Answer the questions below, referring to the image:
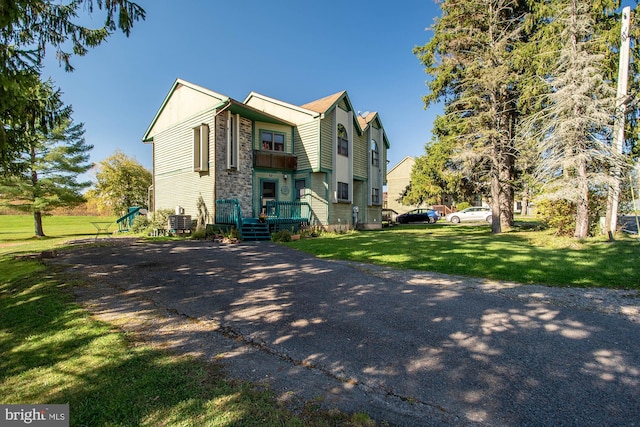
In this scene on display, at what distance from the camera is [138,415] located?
216 cm

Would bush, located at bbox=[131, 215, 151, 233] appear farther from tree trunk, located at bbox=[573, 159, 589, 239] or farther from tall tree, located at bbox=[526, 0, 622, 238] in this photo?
tree trunk, located at bbox=[573, 159, 589, 239]

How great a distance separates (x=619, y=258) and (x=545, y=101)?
10.3 m

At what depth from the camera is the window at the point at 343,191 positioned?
1827cm

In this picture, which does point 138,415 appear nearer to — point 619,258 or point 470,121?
point 619,258

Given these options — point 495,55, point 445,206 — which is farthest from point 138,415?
point 445,206

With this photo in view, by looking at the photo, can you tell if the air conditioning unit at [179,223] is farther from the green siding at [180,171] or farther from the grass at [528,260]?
the grass at [528,260]

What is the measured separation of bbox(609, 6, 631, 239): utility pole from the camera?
12.1m

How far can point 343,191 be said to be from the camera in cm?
1862

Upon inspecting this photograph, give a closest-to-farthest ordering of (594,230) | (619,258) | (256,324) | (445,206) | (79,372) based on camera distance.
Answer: (79,372), (256,324), (619,258), (594,230), (445,206)

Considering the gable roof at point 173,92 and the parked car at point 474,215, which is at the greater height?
the gable roof at point 173,92

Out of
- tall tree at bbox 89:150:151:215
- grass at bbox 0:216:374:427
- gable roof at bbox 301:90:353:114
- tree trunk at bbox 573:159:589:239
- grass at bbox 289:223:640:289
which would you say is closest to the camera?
grass at bbox 0:216:374:427

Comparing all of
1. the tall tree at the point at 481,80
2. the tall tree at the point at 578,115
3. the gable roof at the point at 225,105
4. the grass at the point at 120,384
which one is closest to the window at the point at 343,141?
the gable roof at the point at 225,105

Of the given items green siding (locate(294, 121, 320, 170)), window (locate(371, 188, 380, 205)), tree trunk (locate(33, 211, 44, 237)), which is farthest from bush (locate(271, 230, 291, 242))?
tree trunk (locate(33, 211, 44, 237))

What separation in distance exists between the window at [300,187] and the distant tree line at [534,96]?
9.36 metres
